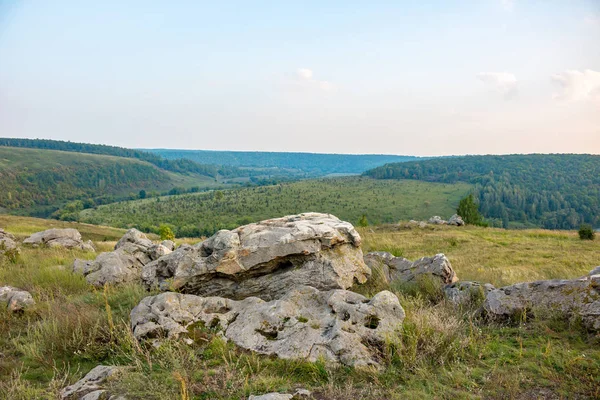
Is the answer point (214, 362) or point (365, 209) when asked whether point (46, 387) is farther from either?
point (365, 209)

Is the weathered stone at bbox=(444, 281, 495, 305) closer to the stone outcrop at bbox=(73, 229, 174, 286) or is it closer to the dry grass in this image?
the dry grass

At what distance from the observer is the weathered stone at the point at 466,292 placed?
8.23 meters

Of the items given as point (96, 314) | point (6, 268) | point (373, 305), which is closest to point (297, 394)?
point (373, 305)

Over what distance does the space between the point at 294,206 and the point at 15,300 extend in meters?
126

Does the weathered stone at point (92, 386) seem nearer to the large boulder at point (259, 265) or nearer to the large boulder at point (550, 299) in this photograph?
the large boulder at point (259, 265)

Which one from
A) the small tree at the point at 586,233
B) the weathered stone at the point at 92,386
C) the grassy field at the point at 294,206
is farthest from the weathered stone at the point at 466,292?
the grassy field at the point at 294,206

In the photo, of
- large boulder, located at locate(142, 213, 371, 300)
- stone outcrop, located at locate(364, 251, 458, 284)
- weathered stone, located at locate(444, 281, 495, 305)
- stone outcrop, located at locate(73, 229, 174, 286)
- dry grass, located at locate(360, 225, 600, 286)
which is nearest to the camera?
weathered stone, located at locate(444, 281, 495, 305)

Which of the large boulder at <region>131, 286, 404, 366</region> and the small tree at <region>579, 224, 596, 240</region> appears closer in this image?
the large boulder at <region>131, 286, 404, 366</region>

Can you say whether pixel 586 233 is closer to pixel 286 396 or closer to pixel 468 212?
pixel 468 212

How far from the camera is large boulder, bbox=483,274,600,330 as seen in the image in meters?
6.54

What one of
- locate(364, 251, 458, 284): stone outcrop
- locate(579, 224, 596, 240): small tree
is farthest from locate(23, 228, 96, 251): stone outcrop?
locate(579, 224, 596, 240): small tree

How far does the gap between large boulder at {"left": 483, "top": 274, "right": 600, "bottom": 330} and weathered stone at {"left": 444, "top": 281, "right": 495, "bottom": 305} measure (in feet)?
2.14

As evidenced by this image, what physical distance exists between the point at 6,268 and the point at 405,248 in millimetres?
23931

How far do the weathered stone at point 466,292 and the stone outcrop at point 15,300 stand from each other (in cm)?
1108
